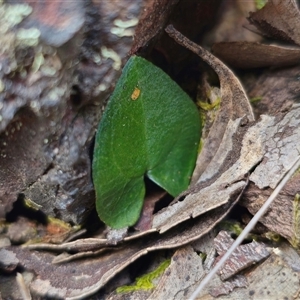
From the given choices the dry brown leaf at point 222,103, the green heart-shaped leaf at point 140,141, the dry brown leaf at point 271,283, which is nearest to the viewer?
the dry brown leaf at point 271,283

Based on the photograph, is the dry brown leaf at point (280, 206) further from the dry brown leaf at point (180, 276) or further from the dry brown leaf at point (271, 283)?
the dry brown leaf at point (180, 276)

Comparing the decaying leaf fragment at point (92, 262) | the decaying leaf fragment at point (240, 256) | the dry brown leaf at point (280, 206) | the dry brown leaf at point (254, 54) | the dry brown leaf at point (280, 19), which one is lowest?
the decaying leaf fragment at point (92, 262)

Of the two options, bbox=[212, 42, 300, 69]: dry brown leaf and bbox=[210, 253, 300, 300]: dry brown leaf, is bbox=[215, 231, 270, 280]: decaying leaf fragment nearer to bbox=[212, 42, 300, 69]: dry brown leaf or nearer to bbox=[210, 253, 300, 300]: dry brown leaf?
bbox=[210, 253, 300, 300]: dry brown leaf

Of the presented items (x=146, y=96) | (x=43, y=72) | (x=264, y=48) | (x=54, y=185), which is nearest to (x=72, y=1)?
(x=43, y=72)

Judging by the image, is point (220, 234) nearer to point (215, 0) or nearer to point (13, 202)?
point (13, 202)

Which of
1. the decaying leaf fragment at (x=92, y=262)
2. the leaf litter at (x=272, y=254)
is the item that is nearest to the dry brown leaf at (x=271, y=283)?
the leaf litter at (x=272, y=254)

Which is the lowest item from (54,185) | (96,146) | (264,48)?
(54,185)
